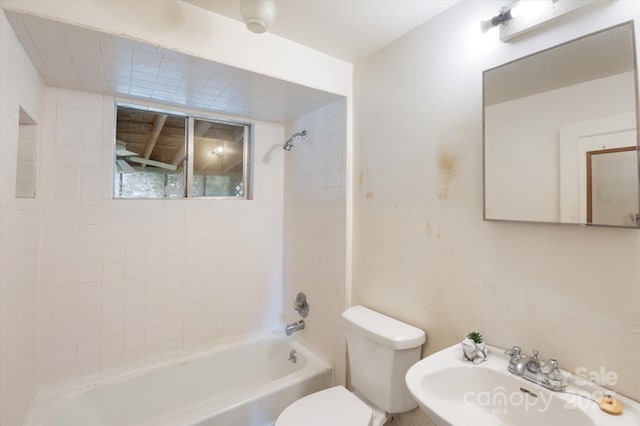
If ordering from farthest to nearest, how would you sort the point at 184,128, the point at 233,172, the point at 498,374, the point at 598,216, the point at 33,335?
the point at 233,172 < the point at 184,128 < the point at 33,335 < the point at 498,374 < the point at 598,216

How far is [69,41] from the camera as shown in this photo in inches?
50.7

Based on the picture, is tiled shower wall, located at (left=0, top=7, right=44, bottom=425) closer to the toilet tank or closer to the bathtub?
the bathtub

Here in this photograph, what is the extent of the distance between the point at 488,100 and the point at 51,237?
2.41m

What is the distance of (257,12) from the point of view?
3.80ft

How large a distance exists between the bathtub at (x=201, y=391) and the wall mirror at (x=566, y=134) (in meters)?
1.49

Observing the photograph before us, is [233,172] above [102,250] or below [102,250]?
above

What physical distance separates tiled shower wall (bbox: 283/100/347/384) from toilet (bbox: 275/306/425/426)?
36 cm

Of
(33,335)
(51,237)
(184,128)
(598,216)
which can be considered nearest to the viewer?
(598,216)

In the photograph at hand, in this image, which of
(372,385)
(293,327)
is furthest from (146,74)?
(372,385)

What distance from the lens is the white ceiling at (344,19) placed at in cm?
140

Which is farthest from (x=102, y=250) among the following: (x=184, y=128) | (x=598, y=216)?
(x=598, y=216)

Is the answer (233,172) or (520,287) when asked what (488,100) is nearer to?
(520,287)

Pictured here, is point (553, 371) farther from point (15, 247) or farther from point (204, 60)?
point (15, 247)

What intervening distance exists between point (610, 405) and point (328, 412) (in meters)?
1.07
